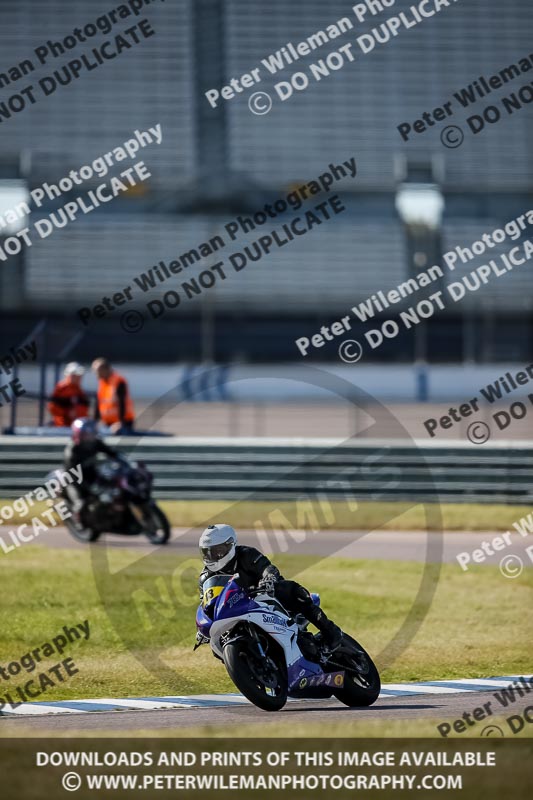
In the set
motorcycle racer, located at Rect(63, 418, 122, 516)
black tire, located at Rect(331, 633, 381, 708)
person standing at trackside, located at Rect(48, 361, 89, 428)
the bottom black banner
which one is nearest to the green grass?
motorcycle racer, located at Rect(63, 418, 122, 516)

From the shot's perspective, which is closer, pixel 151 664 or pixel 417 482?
pixel 151 664

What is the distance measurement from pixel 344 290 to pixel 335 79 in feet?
33.2

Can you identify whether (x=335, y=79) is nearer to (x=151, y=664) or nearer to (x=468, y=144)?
(x=468, y=144)

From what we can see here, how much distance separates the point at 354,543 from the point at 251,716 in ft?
24.2

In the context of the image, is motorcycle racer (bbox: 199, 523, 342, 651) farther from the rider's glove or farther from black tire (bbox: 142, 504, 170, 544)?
black tire (bbox: 142, 504, 170, 544)

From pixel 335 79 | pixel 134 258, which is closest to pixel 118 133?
pixel 134 258

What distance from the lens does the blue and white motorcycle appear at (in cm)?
638

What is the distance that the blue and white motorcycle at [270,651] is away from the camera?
638 cm

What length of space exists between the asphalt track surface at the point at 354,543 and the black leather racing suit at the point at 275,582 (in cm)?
606

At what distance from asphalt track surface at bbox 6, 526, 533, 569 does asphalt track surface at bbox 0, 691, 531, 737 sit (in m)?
5.74

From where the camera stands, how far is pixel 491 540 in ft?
46.1

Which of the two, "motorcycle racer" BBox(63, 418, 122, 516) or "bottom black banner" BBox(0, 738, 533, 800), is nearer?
"bottom black banner" BBox(0, 738, 533, 800)

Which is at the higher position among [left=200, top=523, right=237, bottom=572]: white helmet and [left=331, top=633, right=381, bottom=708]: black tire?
[left=200, top=523, right=237, bottom=572]: white helmet

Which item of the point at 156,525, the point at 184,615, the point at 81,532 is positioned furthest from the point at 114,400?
the point at 184,615
